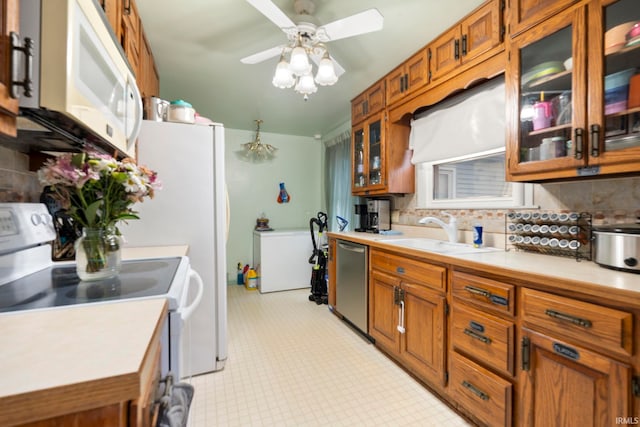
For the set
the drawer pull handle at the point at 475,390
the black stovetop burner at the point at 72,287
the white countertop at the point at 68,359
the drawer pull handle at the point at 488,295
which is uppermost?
the black stovetop burner at the point at 72,287

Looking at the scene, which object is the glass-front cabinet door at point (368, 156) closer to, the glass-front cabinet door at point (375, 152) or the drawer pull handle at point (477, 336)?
the glass-front cabinet door at point (375, 152)

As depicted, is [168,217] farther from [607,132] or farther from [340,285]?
[607,132]

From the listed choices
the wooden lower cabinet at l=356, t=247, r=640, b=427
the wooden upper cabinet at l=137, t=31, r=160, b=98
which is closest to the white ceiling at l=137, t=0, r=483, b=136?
the wooden upper cabinet at l=137, t=31, r=160, b=98

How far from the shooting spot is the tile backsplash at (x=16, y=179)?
41.9 inches

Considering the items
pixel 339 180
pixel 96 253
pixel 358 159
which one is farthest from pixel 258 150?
pixel 96 253

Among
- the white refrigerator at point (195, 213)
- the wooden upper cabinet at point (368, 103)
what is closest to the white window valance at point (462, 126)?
the wooden upper cabinet at point (368, 103)

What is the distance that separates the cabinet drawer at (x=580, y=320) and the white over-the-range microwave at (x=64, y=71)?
171cm

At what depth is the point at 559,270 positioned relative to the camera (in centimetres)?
117

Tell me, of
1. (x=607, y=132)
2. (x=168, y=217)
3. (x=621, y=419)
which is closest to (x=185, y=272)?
(x=168, y=217)

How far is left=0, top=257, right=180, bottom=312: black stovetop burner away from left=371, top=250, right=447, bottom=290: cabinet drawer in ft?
4.54

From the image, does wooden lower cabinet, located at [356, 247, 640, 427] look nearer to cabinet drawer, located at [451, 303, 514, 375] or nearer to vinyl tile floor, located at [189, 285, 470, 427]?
cabinet drawer, located at [451, 303, 514, 375]

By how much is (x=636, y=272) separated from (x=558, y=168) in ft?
1.71

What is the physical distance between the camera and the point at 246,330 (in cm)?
260

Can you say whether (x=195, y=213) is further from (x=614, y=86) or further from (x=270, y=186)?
(x=270, y=186)
